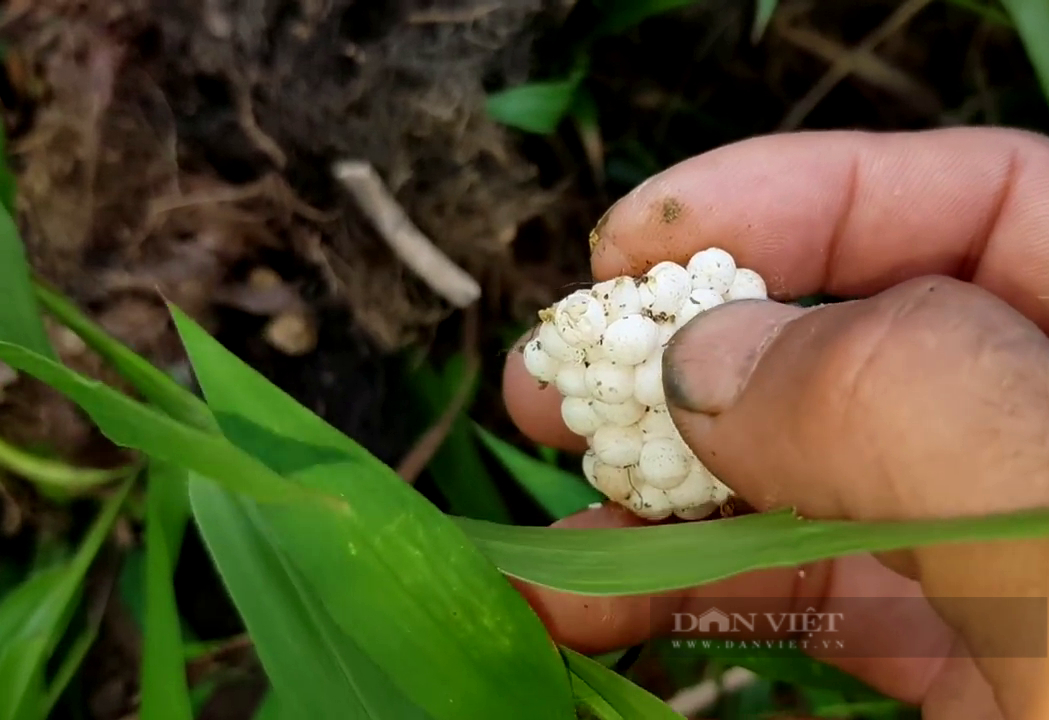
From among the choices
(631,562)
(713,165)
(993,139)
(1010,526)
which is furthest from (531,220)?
(1010,526)

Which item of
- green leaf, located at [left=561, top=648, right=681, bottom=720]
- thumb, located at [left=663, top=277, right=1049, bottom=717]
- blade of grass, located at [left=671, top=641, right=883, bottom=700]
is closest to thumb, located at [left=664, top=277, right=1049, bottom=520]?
thumb, located at [left=663, top=277, right=1049, bottom=717]

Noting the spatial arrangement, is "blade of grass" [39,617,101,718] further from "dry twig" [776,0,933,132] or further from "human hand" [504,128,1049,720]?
"dry twig" [776,0,933,132]

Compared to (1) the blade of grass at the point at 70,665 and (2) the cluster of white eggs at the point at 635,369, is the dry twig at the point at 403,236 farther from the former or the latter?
(1) the blade of grass at the point at 70,665

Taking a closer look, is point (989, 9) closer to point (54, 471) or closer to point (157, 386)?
point (157, 386)

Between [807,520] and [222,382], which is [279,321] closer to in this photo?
[222,382]

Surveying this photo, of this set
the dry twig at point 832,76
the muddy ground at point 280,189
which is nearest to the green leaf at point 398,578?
the muddy ground at point 280,189

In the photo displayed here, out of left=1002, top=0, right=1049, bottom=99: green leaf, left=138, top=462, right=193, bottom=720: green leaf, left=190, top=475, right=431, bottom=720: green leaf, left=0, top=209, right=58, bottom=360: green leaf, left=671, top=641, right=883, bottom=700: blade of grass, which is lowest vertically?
left=671, top=641, right=883, bottom=700: blade of grass

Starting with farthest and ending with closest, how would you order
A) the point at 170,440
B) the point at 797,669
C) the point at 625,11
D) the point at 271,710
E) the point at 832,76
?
1. the point at 832,76
2. the point at 625,11
3. the point at 797,669
4. the point at 271,710
5. the point at 170,440

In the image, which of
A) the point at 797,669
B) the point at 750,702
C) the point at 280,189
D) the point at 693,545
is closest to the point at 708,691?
the point at 750,702
